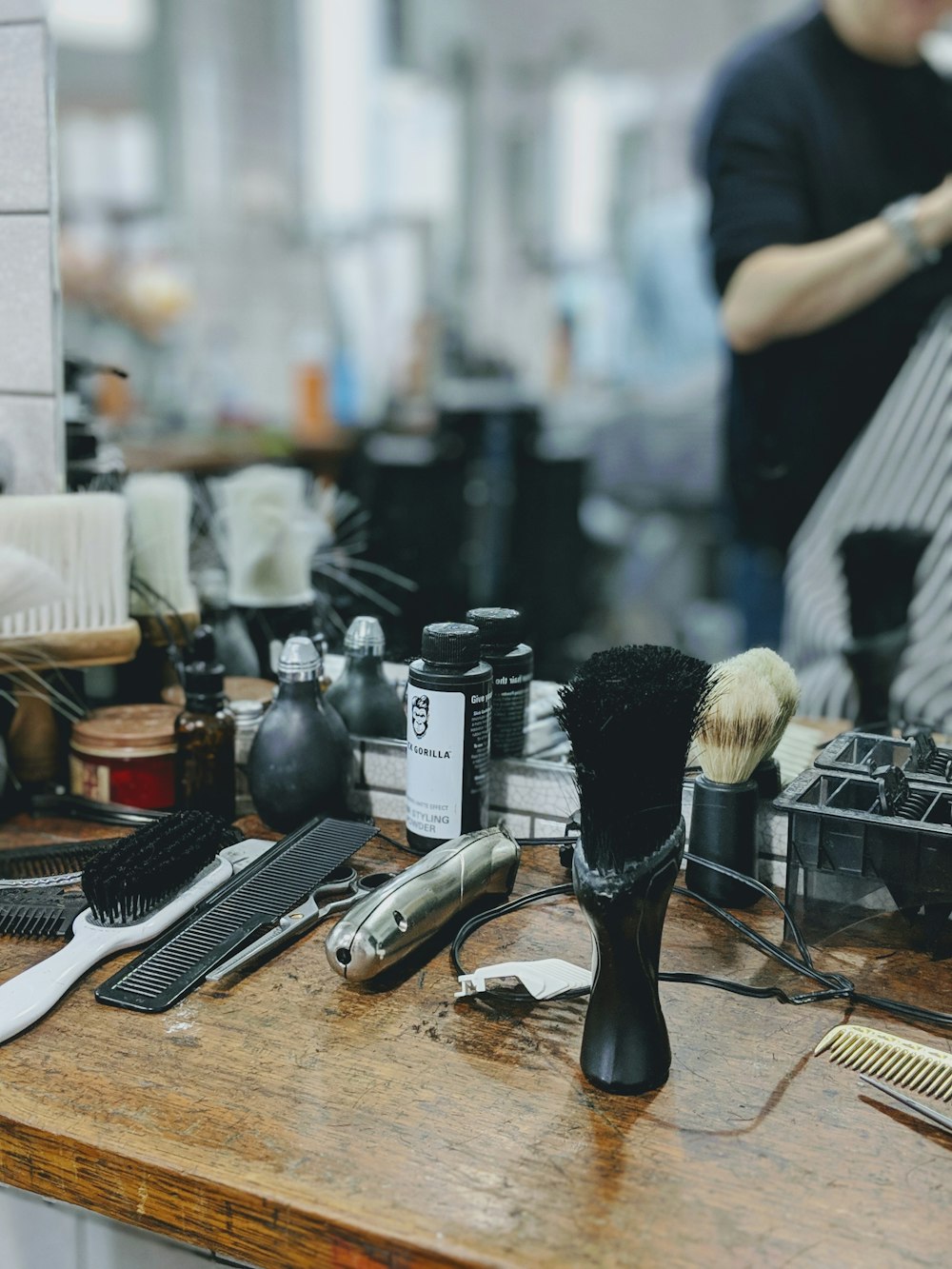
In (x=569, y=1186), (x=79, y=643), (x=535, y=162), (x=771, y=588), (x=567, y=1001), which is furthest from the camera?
(x=535, y=162)

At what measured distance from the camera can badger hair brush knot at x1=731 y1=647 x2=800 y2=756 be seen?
35.0 inches

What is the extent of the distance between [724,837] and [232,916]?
0.35 m

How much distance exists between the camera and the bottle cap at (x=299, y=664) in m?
1.02

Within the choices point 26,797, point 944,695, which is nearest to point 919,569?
point 944,695

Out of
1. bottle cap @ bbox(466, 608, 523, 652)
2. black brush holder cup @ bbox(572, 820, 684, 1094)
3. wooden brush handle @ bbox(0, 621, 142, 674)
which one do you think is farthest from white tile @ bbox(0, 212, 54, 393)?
black brush holder cup @ bbox(572, 820, 684, 1094)

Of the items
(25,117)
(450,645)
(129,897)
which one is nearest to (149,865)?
(129,897)

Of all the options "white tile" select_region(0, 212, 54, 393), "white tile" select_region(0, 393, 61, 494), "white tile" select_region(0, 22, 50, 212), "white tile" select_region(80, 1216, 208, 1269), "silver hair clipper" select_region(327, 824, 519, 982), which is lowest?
"white tile" select_region(80, 1216, 208, 1269)

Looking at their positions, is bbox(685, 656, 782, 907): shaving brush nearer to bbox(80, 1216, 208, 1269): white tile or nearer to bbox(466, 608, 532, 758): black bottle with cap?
bbox(466, 608, 532, 758): black bottle with cap

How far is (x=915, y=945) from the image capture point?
33.1 inches

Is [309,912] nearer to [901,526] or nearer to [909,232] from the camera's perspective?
[901,526]

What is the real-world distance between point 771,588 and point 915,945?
1.10m

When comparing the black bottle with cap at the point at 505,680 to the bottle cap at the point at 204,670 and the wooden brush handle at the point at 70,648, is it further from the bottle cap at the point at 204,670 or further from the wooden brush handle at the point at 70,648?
the wooden brush handle at the point at 70,648

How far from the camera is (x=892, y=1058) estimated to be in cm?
70

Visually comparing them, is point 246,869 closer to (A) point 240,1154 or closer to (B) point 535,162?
(A) point 240,1154
